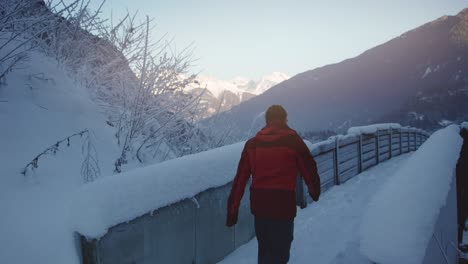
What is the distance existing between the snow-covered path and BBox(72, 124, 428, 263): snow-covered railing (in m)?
0.55

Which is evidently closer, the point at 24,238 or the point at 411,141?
the point at 24,238

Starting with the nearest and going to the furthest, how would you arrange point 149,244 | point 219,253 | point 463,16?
1. point 149,244
2. point 219,253
3. point 463,16

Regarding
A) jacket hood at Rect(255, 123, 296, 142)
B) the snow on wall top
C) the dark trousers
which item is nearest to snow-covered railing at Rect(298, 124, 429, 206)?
the dark trousers

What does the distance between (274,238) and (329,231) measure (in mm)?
1978

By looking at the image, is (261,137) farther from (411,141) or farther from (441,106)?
(441,106)

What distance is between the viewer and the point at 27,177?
9.57 ft

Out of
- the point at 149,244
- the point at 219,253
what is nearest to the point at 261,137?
the point at 149,244

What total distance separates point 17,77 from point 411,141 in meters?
17.5

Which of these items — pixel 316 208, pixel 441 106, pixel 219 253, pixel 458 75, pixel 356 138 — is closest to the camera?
pixel 219 253

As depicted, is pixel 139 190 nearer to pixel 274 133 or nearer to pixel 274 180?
pixel 274 180

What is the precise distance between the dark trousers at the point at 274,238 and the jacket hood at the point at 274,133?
33.1 inches

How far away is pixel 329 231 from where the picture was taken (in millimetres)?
4688

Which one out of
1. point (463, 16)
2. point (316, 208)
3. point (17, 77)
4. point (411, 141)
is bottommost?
point (411, 141)

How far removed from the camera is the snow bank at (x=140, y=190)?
229 cm
